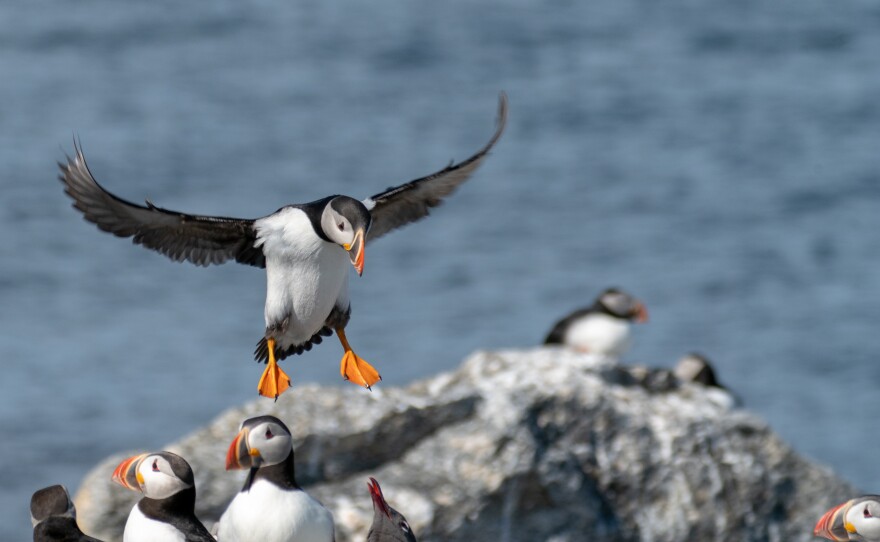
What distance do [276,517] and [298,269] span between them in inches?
44.3

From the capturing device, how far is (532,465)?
9.26m

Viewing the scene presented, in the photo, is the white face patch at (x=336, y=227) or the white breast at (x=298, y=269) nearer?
the white face patch at (x=336, y=227)

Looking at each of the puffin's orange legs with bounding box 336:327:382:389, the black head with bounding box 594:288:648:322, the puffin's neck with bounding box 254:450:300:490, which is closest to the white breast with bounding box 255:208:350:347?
the puffin's orange legs with bounding box 336:327:382:389

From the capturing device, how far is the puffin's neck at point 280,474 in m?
7.22

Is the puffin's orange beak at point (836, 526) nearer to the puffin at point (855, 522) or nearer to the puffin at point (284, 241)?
the puffin at point (855, 522)

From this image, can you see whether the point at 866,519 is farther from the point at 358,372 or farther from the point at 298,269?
the point at 298,269

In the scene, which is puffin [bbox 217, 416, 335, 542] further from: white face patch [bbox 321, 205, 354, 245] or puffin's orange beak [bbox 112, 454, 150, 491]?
white face patch [bbox 321, 205, 354, 245]

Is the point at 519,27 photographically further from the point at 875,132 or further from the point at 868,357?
the point at 868,357

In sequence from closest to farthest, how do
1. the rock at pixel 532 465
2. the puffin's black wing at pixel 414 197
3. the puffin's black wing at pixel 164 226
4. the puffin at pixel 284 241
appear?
the puffin at pixel 284 241 < the puffin's black wing at pixel 164 226 < the puffin's black wing at pixel 414 197 < the rock at pixel 532 465

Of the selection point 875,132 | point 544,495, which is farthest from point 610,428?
point 875,132

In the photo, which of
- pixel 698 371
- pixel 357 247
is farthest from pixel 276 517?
pixel 698 371

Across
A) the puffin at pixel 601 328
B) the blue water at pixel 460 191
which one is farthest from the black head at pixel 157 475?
the puffin at pixel 601 328

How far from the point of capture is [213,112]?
29.1m

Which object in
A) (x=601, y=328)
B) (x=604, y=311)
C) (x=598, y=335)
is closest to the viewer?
(x=598, y=335)
